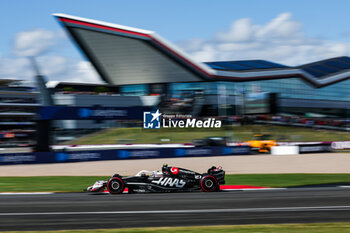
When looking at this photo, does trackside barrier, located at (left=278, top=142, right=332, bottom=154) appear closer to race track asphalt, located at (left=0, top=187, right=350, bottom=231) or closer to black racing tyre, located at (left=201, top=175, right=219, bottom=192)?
race track asphalt, located at (left=0, top=187, right=350, bottom=231)

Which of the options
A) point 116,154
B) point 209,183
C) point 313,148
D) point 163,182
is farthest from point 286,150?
point 163,182

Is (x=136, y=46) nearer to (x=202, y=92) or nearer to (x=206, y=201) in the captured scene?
(x=202, y=92)

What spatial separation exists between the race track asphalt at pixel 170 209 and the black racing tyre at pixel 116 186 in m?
0.29

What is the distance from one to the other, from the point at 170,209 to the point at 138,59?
5544 cm

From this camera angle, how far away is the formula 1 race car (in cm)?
1271

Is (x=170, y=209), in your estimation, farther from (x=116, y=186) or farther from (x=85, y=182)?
(x=85, y=182)

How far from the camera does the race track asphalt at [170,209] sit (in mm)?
8609

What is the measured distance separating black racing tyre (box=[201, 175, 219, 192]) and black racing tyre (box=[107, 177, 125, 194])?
2449 millimetres

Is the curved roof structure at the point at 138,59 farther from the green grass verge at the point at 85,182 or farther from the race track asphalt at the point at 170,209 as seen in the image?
the race track asphalt at the point at 170,209

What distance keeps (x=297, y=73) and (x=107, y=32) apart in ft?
115

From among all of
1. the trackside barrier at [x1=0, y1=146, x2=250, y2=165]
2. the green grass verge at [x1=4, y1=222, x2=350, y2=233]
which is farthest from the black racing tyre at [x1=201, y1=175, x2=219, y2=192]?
the trackside barrier at [x1=0, y1=146, x2=250, y2=165]

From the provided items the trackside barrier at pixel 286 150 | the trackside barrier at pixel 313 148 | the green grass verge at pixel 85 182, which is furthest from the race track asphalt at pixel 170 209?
the trackside barrier at pixel 313 148

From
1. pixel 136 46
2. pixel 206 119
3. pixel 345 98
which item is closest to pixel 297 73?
pixel 345 98

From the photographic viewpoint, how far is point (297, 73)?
7569 centimetres
